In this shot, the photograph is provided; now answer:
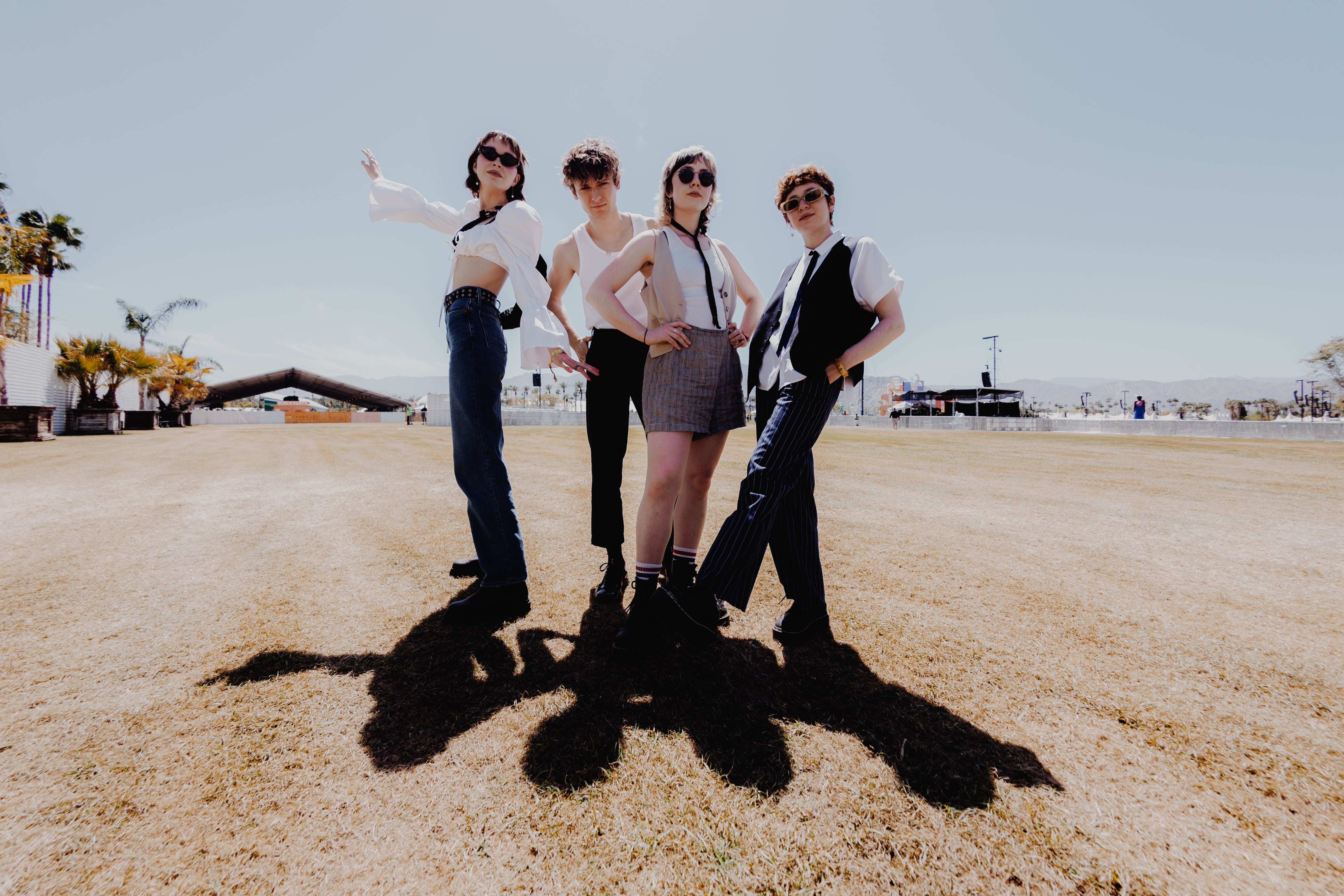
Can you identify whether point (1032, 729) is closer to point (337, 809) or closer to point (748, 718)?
point (748, 718)

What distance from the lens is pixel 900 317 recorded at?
206 centimetres

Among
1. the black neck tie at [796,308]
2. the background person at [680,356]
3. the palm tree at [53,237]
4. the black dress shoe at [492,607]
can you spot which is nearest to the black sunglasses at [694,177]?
the background person at [680,356]

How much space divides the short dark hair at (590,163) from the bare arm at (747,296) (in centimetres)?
66

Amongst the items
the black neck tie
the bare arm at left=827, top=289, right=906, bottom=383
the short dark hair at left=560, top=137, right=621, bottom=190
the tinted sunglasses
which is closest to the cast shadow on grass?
the bare arm at left=827, top=289, right=906, bottom=383

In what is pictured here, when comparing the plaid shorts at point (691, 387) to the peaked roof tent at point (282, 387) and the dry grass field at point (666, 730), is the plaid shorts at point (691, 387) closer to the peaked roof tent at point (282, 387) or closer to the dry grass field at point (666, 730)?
the dry grass field at point (666, 730)

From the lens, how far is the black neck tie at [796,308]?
2.17 metres

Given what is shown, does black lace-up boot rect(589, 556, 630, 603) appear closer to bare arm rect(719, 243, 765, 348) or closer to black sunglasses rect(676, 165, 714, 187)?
bare arm rect(719, 243, 765, 348)

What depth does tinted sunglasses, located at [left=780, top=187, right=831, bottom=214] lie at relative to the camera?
2271mm

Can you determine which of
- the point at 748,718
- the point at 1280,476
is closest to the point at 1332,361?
the point at 1280,476

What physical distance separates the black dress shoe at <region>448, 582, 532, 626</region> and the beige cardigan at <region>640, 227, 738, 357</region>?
4.06 ft

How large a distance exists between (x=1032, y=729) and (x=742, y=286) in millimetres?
2064

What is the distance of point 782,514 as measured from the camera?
7.24 feet

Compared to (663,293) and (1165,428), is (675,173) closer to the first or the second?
(663,293)

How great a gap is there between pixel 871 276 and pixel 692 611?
1.50 m
